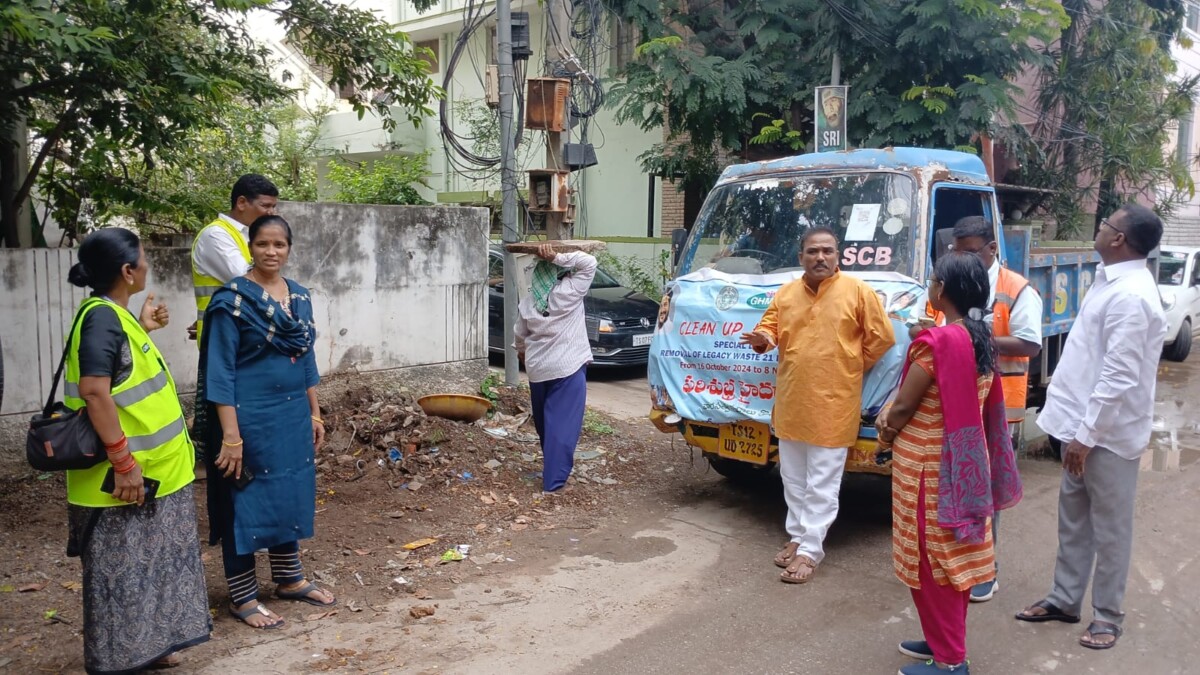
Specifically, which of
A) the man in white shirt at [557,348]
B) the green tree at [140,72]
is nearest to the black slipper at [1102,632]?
the man in white shirt at [557,348]

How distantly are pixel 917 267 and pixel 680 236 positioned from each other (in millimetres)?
1840

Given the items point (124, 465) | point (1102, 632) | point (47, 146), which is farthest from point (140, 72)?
point (1102, 632)

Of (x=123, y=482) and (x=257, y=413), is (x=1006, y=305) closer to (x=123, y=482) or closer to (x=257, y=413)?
(x=257, y=413)

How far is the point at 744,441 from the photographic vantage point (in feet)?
17.5

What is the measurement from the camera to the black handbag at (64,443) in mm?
3148

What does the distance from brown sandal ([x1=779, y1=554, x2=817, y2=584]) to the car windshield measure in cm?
1114

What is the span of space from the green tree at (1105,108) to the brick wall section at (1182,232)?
23.8 ft

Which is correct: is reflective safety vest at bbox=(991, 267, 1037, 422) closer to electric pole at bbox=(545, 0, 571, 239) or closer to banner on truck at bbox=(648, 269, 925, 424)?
banner on truck at bbox=(648, 269, 925, 424)

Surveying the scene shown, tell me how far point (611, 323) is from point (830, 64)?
439cm

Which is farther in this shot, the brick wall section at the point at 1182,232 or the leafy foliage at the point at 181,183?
the brick wall section at the point at 1182,232

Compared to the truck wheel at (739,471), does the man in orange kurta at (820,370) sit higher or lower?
higher

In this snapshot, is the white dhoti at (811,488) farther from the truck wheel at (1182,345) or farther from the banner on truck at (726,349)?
the truck wheel at (1182,345)

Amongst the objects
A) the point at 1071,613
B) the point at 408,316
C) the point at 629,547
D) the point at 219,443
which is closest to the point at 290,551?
the point at 219,443

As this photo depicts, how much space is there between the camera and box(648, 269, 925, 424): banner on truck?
495cm
